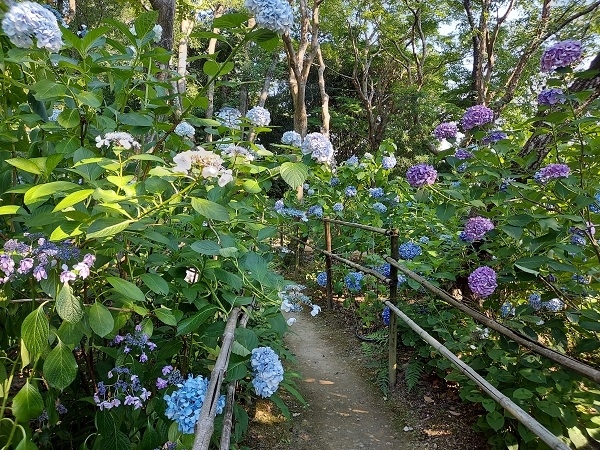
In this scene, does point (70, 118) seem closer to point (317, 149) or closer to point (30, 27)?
point (30, 27)

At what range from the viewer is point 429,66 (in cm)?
1335

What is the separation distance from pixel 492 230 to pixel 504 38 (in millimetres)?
11175

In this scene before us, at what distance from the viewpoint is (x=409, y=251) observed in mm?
3229

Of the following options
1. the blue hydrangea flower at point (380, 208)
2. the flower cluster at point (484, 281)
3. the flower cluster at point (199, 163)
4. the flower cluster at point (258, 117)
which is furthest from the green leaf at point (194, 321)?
the blue hydrangea flower at point (380, 208)

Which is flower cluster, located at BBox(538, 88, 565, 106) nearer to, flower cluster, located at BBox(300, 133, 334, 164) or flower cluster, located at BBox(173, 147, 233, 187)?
flower cluster, located at BBox(300, 133, 334, 164)

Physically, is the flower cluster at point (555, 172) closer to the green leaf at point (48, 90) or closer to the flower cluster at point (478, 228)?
the flower cluster at point (478, 228)

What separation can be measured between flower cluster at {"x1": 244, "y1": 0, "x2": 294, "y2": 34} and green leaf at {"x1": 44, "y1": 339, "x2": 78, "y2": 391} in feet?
3.38

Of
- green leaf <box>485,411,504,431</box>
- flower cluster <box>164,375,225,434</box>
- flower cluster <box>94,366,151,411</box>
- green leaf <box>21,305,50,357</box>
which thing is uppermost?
green leaf <box>21,305,50,357</box>

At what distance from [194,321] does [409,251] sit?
235cm

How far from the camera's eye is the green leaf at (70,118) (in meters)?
1.21

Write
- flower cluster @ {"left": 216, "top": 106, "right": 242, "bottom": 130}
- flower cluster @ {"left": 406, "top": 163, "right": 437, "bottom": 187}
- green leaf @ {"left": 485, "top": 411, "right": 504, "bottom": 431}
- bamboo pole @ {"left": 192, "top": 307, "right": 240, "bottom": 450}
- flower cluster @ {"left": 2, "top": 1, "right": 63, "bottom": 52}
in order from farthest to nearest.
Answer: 1. flower cluster @ {"left": 406, "top": 163, "right": 437, "bottom": 187}
2. green leaf @ {"left": 485, "top": 411, "right": 504, "bottom": 431}
3. flower cluster @ {"left": 216, "top": 106, "right": 242, "bottom": 130}
4. flower cluster @ {"left": 2, "top": 1, "right": 63, "bottom": 52}
5. bamboo pole @ {"left": 192, "top": 307, "right": 240, "bottom": 450}

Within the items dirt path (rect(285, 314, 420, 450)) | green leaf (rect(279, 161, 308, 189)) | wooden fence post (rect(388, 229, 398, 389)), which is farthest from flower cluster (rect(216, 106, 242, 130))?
dirt path (rect(285, 314, 420, 450))

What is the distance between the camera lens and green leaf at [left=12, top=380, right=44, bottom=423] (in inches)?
38.8

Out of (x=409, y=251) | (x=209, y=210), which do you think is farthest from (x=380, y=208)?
(x=209, y=210)
